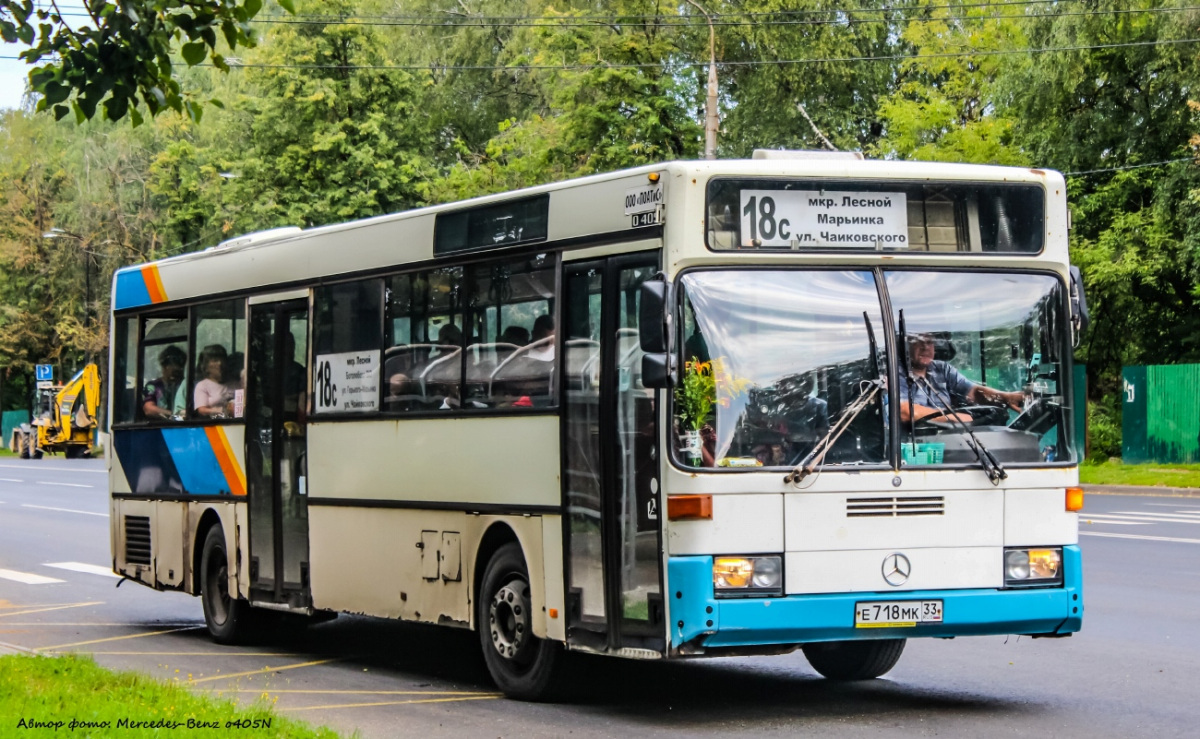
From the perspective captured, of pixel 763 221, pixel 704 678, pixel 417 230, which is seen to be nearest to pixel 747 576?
pixel 763 221

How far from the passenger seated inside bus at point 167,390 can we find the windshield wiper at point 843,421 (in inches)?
291

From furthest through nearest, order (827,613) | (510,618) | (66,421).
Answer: (66,421)
(510,618)
(827,613)

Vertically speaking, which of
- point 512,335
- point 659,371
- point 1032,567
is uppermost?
point 512,335

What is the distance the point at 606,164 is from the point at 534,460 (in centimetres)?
2879

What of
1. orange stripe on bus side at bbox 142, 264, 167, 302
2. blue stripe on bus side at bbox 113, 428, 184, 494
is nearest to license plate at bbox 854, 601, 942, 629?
blue stripe on bus side at bbox 113, 428, 184, 494

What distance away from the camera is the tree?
923 centimetres

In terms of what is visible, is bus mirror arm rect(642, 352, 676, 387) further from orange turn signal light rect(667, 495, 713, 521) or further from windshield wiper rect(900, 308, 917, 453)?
windshield wiper rect(900, 308, 917, 453)

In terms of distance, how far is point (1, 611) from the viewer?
1606 cm

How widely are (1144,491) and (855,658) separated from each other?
2133cm

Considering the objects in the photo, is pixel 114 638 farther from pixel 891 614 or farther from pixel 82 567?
pixel 891 614

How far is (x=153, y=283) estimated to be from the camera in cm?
1537

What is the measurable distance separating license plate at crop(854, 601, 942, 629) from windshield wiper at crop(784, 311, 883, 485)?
2.39ft

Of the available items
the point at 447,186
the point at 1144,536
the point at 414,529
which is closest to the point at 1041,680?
the point at 414,529

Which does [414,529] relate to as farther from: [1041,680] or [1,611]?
[1,611]
